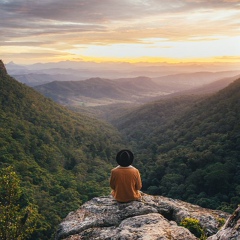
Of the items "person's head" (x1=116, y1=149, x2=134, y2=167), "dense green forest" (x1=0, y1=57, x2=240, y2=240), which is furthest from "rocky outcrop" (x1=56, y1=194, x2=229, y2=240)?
"dense green forest" (x1=0, y1=57, x2=240, y2=240)

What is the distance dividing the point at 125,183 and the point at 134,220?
72.1 inches

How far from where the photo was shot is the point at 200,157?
228 ft

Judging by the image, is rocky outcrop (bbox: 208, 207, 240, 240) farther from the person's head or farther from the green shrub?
the person's head

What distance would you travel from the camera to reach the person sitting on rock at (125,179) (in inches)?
436

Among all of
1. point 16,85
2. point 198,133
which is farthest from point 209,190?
point 16,85

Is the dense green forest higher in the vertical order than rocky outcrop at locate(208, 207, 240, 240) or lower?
lower

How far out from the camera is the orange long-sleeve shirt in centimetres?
1109

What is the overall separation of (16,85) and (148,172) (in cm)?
5612

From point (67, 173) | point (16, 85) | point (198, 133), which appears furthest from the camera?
point (16, 85)

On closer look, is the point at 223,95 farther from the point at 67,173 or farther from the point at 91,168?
the point at 67,173

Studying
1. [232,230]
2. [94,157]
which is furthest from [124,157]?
[94,157]

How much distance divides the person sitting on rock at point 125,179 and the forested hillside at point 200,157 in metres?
34.5

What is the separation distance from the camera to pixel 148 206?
10.8m

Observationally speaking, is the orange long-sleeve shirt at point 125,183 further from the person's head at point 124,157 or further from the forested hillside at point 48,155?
the forested hillside at point 48,155
